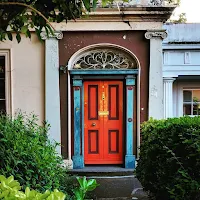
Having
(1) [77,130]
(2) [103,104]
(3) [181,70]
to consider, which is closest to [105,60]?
(2) [103,104]

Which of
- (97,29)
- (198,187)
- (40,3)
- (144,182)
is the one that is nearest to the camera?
(40,3)

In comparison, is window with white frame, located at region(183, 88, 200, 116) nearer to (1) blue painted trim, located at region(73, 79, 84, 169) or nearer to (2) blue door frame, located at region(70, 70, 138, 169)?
(2) blue door frame, located at region(70, 70, 138, 169)

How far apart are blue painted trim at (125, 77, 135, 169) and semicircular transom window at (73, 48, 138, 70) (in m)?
0.41

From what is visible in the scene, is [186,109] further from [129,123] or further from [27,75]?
[27,75]

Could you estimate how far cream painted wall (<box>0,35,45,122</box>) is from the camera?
7.79 meters

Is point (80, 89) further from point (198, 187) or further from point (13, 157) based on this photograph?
point (13, 157)

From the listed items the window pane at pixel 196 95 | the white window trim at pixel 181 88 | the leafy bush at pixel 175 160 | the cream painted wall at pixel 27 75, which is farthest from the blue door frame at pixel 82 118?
the window pane at pixel 196 95

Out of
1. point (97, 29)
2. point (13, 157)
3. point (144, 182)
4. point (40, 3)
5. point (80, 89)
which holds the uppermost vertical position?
point (97, 29)

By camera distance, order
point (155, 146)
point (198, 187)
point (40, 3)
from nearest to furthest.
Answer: point (40, 3)
point (198, 187)
point (155, 146)

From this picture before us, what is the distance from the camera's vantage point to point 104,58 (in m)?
8.02

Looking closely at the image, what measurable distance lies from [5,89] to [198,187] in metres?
5.50

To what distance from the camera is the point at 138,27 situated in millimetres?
7871

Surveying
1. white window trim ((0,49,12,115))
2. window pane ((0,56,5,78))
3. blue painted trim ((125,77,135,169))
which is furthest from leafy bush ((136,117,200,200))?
window pane ((0,56,5,78))

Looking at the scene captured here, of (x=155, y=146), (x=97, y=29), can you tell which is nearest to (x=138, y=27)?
(x=97, y=29)
